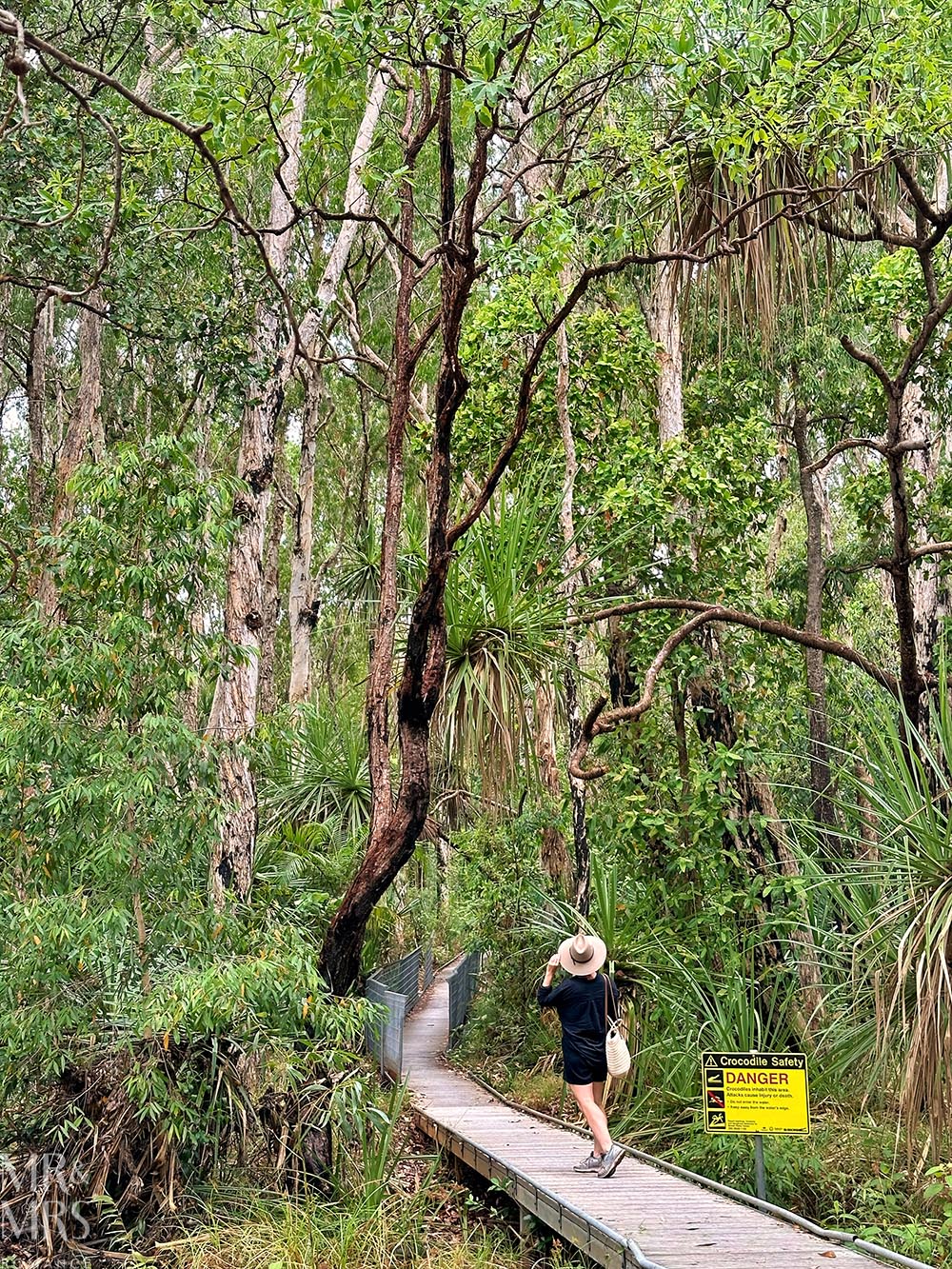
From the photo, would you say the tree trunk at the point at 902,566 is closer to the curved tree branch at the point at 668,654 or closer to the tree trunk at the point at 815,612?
the curved tree branch at the point at 668,654

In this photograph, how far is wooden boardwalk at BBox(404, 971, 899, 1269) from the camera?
5.64m

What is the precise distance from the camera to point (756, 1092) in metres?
6.53

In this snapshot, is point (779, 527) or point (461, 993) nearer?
point (461, 993)

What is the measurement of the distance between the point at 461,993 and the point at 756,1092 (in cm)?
999

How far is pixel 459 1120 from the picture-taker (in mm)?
9758

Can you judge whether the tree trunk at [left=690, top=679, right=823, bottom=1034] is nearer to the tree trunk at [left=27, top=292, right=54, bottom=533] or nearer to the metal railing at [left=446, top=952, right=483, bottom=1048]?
the metal railing at [left=446, top=952, right=483, bottom=1048]

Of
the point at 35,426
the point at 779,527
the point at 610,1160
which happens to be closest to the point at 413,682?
the point at 610,1160

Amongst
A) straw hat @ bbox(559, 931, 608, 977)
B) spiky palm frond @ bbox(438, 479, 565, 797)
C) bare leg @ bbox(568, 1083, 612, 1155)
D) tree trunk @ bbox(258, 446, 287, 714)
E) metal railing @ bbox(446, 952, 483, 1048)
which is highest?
tree trunk @ bbox(258, 446, 287, 714)

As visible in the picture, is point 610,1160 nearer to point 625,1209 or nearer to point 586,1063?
point 586,1063

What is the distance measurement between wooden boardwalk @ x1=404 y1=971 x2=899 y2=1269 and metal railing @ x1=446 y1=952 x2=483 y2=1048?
17.9ft

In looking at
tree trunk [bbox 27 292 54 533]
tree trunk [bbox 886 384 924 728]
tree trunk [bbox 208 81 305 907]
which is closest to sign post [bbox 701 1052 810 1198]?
tree trunk [bbox 886 384 924 728]

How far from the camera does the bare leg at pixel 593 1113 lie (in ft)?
23.6

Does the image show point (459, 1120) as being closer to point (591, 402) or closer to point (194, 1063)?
point (194, 1063)

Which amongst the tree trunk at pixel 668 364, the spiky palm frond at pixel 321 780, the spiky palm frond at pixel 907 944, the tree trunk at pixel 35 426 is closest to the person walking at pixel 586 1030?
the spiky palm frond at pixel 907 944
